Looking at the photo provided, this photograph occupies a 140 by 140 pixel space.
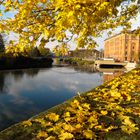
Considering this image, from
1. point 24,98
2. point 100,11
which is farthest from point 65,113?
point 24,98

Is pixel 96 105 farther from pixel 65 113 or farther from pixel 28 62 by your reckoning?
pixel 28 62

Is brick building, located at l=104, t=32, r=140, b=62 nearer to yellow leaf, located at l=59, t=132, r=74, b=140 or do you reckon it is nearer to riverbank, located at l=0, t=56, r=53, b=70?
riverbank, located at l=0, t=56, r=53, b=70

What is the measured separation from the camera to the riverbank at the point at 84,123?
4.81 m

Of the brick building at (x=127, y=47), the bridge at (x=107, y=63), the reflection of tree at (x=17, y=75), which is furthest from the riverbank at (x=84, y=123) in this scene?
the brick building at (x=127, y=47)

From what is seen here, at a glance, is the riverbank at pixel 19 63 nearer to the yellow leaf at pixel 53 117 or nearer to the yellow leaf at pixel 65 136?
the yellow leaf at pixel 53 117

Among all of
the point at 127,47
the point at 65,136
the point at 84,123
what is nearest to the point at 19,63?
the point at 127,47

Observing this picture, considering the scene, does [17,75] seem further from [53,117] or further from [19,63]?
[53,117]

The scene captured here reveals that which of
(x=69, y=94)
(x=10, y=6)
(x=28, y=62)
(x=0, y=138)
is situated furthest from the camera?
(x=28, y=62)

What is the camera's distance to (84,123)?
17.4 ft

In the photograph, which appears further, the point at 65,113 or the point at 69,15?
the point at 69,15

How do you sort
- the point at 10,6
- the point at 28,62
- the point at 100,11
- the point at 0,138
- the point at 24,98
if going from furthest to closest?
the point at 28,62, the point at 24,98, the point at 10,6, the point at 100,11, the point at 0,138

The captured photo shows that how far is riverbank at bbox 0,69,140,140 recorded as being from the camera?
481 centimetres

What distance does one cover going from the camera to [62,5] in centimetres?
669

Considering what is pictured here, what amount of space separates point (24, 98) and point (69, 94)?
4.85 metres
